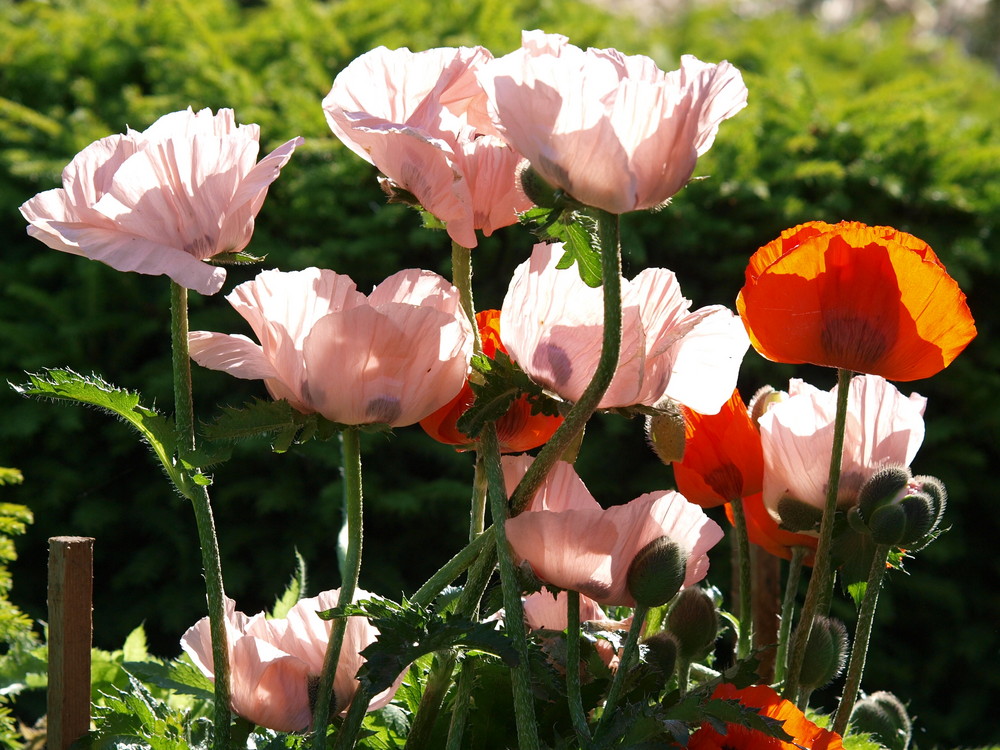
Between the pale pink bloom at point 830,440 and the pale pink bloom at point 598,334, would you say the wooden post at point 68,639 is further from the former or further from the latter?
the pale pink bloom at point 830,440

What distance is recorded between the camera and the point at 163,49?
2.74 meters

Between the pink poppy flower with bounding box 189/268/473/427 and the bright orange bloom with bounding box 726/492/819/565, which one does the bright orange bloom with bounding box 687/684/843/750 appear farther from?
the pink poppy flower with bounding box 189/268/473/427

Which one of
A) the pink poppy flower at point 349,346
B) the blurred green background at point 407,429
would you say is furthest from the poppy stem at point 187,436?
the blurred green background at point 407,429

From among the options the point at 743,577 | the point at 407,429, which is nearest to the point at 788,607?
the point at 743,577

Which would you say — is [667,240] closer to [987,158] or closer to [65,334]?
[987,158]

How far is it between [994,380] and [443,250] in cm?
126

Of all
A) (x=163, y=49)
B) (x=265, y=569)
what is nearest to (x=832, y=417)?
(x=265, y=569)

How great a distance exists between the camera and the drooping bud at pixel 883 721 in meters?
0.77

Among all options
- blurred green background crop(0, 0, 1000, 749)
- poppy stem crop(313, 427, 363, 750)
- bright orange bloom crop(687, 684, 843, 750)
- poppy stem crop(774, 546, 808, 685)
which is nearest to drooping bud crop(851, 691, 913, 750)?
poppy stem crop(774, 546, 808, 685)

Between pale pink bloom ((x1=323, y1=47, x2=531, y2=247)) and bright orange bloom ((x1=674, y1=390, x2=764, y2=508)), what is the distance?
0.22 meters

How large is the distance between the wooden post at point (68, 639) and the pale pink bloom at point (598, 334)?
343 millimetres

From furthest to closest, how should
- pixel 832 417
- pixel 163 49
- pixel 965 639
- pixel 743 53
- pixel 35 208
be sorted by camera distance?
pixel 743 53, pixel 163 49, pixel 965 639, pixel 832 417, pixel 35 208

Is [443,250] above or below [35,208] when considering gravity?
below

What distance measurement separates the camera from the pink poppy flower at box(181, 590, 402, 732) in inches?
24.6
